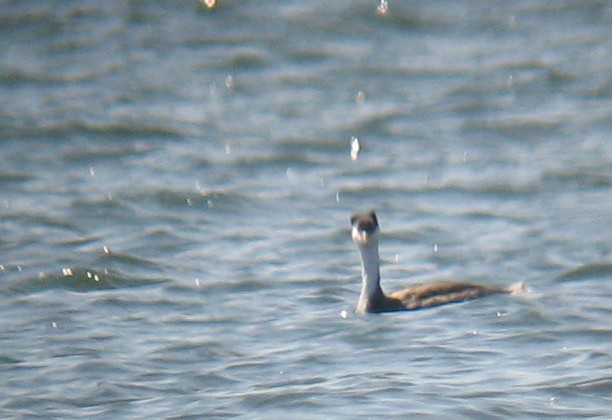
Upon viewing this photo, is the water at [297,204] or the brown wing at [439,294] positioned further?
the brown wing at [439,294]

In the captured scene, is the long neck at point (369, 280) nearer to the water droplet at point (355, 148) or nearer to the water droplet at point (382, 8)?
the water droplet at point (355, 148)

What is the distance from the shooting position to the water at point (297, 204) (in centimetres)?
1077

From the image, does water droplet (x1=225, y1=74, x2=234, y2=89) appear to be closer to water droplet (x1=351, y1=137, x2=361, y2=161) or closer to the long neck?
water droplet (x1=351, y1=137, x2=361, y2=161)

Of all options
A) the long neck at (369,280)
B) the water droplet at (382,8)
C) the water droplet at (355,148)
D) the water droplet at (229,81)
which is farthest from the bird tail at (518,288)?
the water droplet at (382,8)

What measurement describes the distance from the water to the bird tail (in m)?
0.09

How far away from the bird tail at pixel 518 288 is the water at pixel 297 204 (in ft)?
0.31

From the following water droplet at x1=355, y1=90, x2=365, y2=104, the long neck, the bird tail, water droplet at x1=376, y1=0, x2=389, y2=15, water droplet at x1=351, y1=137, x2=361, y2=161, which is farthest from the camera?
water droplet at x1=376, y1=0, x2=389, y2=15

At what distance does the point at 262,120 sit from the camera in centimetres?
1997

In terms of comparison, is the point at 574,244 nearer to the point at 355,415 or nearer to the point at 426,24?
the point at 355,415

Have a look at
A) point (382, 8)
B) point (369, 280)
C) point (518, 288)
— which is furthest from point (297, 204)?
point (382, 8)

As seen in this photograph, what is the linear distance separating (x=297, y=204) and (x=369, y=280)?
13.1 ft

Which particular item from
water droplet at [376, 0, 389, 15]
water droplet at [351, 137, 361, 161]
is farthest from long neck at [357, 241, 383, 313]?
water droplet at [376, 0, 389, 15]

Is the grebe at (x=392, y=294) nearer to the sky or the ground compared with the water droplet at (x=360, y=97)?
nearer to the sky

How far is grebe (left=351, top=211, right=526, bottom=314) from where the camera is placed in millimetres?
12672
